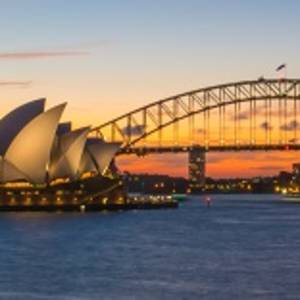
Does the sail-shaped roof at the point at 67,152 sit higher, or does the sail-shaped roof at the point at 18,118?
the sail-shaped roof at the point at 18,118

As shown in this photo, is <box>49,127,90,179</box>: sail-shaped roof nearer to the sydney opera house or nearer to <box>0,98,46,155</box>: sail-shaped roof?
the sydney opera house

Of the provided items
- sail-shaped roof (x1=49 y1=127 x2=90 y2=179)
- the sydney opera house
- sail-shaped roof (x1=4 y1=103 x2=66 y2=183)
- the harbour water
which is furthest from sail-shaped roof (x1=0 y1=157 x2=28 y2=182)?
the harbour water

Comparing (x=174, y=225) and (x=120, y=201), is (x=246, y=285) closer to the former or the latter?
(x=174, y=225)

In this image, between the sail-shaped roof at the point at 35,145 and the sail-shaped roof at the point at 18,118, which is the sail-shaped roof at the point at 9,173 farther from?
the sail-shaped roof at the point at 18,118

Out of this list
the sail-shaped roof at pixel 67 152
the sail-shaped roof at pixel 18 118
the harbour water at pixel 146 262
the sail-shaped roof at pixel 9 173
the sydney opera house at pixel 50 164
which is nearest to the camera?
the harbour water at pixel 146 262

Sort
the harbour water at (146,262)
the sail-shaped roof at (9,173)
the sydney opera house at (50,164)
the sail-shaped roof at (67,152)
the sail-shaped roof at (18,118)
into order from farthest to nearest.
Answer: the sail-shaped roof at (67,152) → the sail-shaped roof at (9,173) → the sydney opera house at (50,164) → the sail-shaped roof at (18,118) → the harbour water at (146,262)

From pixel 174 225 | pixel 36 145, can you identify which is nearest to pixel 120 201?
pixel 36 145

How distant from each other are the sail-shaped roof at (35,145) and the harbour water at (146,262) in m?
14.9

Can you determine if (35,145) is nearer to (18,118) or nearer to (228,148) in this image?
(18,118)

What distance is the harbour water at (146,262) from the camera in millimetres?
42094

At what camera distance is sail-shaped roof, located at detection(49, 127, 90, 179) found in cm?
10950

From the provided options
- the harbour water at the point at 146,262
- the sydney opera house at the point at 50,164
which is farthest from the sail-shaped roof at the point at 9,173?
the harbour water at the point at 146,262

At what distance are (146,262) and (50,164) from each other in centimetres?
5832

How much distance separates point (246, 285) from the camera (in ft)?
143
